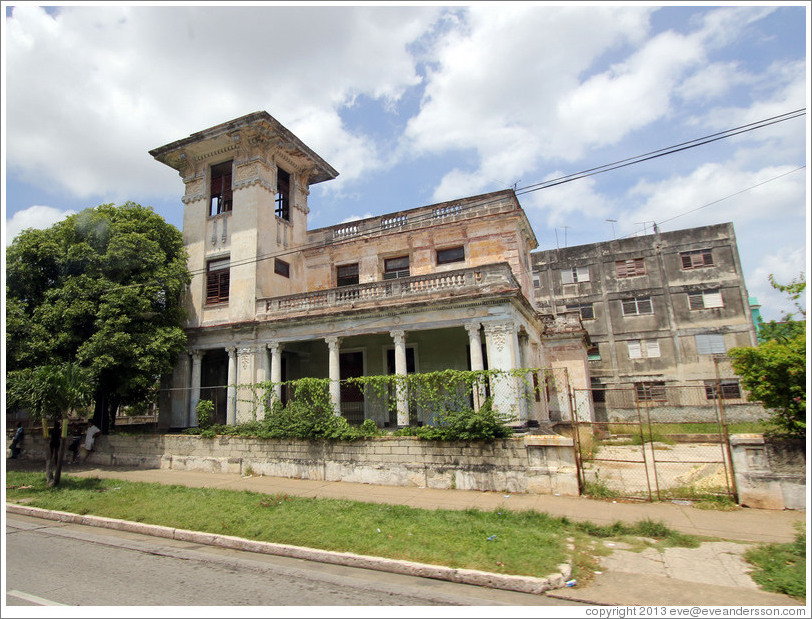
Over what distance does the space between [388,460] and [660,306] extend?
25.8m

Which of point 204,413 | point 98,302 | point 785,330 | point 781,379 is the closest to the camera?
point 781,379

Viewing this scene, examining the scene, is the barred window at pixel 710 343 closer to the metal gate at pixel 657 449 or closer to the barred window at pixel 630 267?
the metal gate at pixel 657 449

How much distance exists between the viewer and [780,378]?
8344 mm

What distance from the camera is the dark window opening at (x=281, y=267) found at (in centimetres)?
1980

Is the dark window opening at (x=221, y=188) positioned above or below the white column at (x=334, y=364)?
above

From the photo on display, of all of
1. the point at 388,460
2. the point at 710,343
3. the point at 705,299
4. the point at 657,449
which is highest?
the point at 705,299

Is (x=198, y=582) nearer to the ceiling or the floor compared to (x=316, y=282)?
nearer to the floor

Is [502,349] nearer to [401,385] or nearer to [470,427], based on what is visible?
[401,385]

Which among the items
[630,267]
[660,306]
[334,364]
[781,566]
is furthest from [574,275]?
[781,566]

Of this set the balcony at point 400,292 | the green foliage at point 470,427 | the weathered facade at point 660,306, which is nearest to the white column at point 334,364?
the balcony at point 400,292

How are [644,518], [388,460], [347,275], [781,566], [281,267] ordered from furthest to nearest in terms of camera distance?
[347,275]
[281,267]
[388,460]
[644,518]
[781,566]

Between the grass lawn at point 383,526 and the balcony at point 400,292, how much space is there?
24.6ft

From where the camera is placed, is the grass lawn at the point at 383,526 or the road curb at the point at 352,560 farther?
the grass lawn at the point at 383,526

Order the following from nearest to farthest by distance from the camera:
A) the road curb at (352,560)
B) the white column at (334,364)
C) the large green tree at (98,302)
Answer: the road curb at (352,560) < the large green tree at (98,302) < the white column at (334,364)
